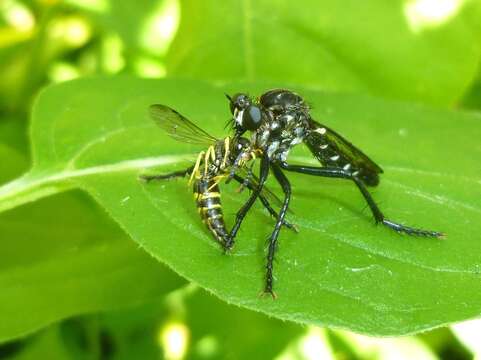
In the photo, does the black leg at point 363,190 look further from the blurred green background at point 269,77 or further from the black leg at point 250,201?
the blurred green background at point 269,77

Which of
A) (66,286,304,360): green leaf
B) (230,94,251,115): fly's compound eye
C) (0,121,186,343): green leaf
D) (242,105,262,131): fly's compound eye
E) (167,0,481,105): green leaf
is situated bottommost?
(66,286,304,360): green leaf

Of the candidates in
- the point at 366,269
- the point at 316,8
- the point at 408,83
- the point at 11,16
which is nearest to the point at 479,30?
the point at 408,83

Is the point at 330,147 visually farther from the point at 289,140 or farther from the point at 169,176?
the point at 169,176

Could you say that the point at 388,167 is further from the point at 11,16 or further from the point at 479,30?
the point at 11,16

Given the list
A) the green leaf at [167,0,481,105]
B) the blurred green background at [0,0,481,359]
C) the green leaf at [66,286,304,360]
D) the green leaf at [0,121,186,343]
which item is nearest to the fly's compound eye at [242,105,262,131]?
the green leaf at [0,121,186,343]

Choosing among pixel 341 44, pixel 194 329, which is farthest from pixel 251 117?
pixel 194 329

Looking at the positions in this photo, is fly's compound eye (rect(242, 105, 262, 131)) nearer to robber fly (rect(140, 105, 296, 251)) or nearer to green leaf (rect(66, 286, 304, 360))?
robber fly (rect(140, 105, 296, 251))
